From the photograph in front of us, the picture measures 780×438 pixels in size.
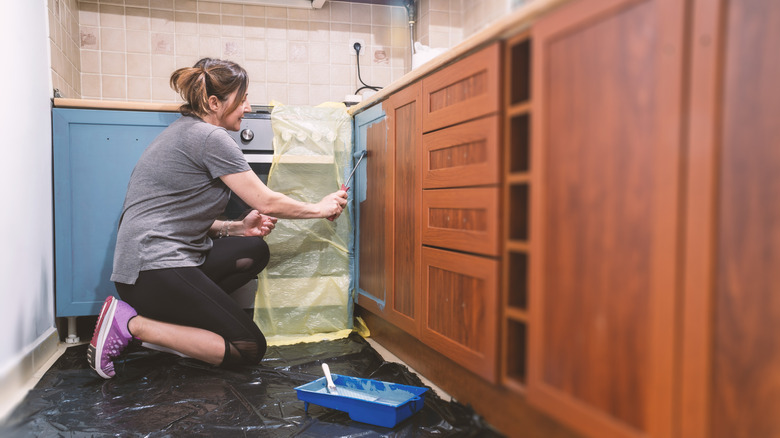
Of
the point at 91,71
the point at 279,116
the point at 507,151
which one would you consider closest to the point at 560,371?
the point at 507,151

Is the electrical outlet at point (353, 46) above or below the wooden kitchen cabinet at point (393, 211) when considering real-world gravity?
above

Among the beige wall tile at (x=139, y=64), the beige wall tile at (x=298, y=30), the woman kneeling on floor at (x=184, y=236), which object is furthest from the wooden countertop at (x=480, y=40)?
the beige wall tile at (x=298, y=30)

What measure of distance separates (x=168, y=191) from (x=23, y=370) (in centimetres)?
65

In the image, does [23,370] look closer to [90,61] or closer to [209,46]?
[90,61]

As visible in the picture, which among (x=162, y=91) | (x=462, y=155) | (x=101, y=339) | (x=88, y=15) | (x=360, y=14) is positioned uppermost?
(x=360, y=14)

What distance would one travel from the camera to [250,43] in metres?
2.63

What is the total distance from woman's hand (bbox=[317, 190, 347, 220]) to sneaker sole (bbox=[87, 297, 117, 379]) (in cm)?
71

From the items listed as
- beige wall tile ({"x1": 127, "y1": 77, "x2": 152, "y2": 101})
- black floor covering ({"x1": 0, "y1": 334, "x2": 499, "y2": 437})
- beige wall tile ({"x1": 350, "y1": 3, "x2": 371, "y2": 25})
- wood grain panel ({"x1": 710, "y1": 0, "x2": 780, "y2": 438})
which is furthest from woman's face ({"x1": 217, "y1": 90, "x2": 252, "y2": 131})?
wood grain panel ({"x1": 710, "y1": 0, "x2": 780, "y2": 438})

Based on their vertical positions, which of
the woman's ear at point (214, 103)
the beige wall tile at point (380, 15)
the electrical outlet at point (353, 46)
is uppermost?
the beige wall tile at point (380, 15)

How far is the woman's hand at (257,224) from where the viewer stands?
194 cm

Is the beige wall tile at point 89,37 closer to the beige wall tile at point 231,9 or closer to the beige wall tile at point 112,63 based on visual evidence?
the beige wall tile at point 112,63

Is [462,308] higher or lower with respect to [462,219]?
lower

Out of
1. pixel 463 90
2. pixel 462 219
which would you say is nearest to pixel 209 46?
pixel 463 90

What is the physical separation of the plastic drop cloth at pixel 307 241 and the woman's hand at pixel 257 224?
0.07m
